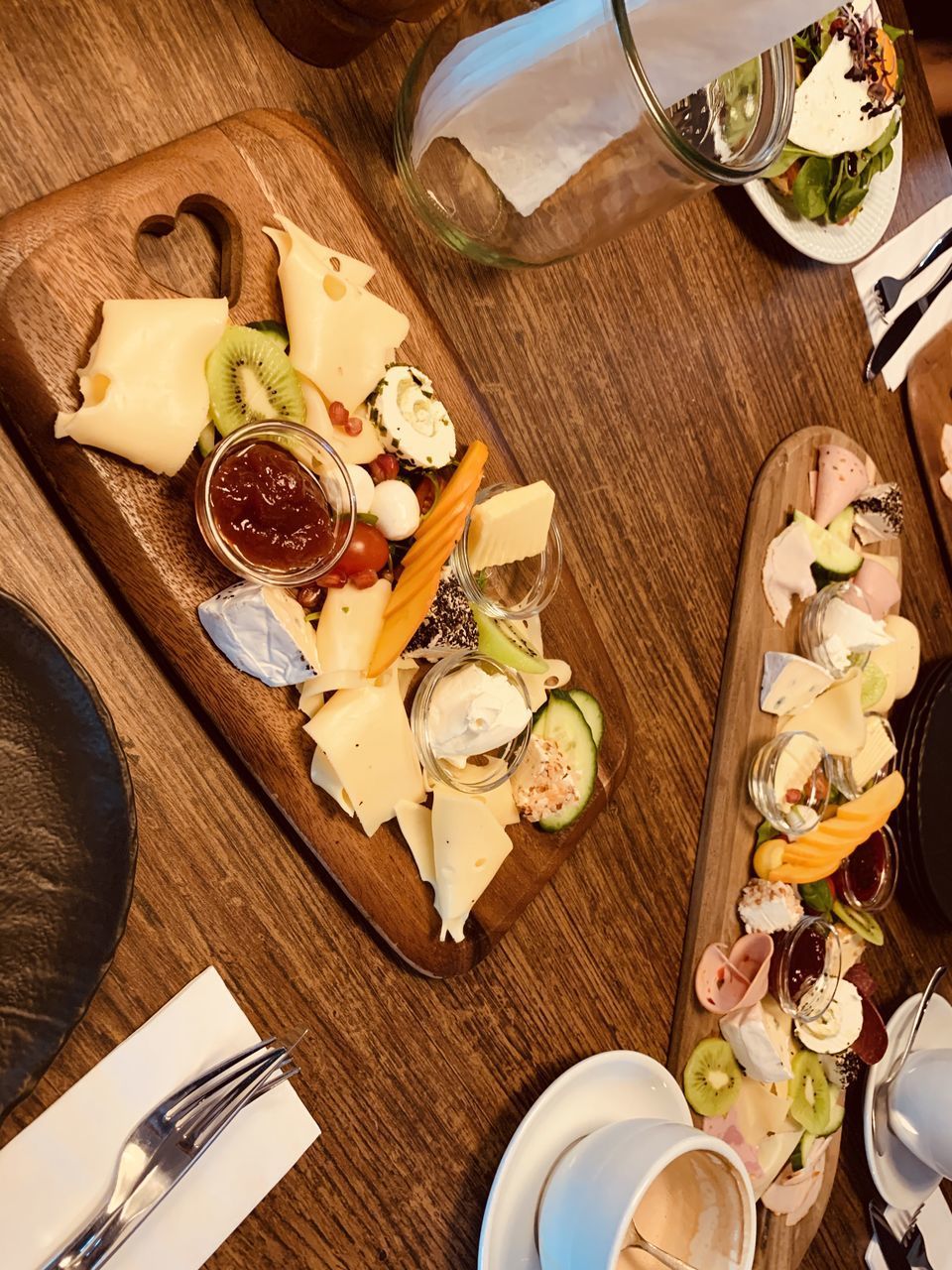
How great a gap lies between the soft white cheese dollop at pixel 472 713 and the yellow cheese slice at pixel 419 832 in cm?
8

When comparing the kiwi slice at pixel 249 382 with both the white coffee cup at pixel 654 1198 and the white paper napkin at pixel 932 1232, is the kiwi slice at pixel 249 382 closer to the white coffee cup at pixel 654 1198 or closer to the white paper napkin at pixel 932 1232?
the white coffee cup at pixel 654 1198

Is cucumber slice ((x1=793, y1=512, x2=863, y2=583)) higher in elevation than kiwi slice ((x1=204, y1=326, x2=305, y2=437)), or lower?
lower

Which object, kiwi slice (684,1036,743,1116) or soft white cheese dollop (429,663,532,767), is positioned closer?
soft white cheese dollop (429,663,532,767)

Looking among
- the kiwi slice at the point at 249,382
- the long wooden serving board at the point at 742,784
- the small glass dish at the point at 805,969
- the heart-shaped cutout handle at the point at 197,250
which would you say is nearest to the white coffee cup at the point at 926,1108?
the long wooden serving board at the point at 742,784

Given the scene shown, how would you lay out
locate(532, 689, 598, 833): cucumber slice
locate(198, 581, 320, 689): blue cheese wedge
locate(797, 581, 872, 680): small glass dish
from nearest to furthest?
locate(198, 581, 320, 689): blue cheese wedge, locate(532, 689, 598, 833): cucumber slice, locate(797, 581, 872, 680): small glass dish

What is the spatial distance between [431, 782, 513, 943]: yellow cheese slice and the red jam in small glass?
36 centimetres

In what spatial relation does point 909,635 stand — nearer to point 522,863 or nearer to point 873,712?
point 873,712

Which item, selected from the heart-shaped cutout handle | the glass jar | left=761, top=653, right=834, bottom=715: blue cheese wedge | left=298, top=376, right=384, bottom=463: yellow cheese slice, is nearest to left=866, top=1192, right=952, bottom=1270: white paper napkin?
left=761, top=653, right=834, bottom=715: blue cheese wedge

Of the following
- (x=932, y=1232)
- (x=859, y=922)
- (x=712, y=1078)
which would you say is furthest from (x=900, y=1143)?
(x=712, y=1078)

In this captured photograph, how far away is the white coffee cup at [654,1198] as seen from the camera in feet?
3.89

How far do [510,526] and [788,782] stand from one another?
766 mm

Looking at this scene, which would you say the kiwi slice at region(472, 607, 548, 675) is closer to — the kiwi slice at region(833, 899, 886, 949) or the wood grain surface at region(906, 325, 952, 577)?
the kiwi slice at region(833, 899, 886, 949)

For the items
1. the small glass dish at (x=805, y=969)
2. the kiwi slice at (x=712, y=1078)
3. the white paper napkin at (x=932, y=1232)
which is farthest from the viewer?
the white paper napkin at (x=932, y=1232)

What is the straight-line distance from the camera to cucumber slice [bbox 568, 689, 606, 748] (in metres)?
1.49
